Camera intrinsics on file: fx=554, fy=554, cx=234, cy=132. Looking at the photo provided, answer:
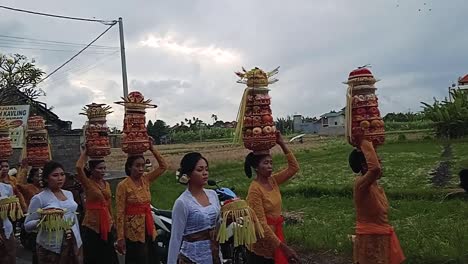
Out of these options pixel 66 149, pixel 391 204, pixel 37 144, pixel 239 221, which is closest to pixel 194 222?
pixel 239 221

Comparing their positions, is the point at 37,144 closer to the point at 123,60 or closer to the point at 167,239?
the point at 167,239

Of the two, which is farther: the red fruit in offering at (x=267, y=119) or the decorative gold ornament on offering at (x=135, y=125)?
the decorative gold ornament on offering at (x=135, y=125)

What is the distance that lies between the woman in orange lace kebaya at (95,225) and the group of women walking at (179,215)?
0.01 meters

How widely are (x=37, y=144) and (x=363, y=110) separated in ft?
15.2

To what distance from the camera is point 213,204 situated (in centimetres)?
406

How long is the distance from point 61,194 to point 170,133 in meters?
50.9

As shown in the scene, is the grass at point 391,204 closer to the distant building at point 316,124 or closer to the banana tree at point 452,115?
the banana tree at point 452,115

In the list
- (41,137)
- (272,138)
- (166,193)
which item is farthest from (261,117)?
(166,193)

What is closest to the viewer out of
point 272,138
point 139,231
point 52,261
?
point 272,138

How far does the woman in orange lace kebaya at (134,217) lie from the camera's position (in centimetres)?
583

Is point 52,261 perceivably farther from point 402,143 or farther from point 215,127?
point 215,127

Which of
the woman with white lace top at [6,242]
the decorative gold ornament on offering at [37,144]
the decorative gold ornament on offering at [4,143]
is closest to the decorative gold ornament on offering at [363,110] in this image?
the woman with white lace top at [6,242]

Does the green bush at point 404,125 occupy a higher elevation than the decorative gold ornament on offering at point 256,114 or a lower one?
higher

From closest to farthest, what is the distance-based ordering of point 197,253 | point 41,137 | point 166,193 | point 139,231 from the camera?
1. point 197,253
2. point 139,231
3. point 41,137
4. point 166,193
